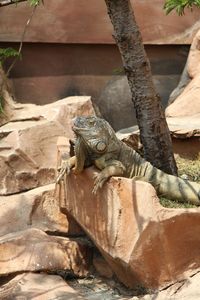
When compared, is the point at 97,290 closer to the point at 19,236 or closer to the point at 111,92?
the point at 19,236

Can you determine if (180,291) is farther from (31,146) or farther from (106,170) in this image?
(31,146)

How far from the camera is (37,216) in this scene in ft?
15.5

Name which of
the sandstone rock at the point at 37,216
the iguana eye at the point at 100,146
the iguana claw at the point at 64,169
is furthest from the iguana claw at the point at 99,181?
the sandstone rock at the point at 37,216

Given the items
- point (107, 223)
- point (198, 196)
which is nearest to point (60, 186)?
point (107, 223)

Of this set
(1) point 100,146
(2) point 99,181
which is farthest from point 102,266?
(1) point 100,146

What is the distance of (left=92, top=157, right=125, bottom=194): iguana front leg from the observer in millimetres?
3765

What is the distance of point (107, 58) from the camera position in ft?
25.1

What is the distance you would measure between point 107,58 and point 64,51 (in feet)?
1.80

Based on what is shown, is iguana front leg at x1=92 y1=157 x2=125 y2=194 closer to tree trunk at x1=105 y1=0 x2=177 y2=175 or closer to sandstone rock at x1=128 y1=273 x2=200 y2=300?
tree trunk at x1=105 y1=0 x2=177 y2=175

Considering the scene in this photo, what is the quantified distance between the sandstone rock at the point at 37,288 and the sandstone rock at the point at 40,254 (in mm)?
99

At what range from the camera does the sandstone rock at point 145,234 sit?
140 inches

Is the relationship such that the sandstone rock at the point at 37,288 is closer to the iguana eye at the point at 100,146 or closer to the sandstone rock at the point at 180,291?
the sandstone rock at the point at 180,291

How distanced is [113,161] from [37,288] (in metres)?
0.91

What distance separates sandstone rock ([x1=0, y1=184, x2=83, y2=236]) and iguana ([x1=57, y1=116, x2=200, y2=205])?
735 millimetres
